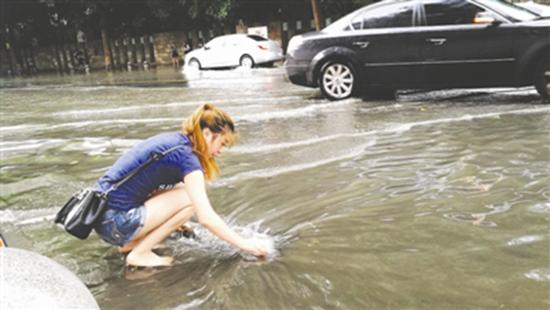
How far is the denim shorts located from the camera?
10.8 feet

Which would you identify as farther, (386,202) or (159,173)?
(386,202)

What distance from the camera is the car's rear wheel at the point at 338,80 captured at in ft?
31.1

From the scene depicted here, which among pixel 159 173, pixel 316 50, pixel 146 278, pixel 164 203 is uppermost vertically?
pixel 316 50

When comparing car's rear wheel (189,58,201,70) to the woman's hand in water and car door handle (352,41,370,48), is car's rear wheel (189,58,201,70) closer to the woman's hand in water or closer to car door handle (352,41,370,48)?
car door handle (352,41,370,48)

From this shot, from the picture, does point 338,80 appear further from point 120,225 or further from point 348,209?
point 120,225

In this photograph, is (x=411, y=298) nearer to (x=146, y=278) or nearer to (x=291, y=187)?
(x=146, y=278)

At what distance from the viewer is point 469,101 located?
892 cm

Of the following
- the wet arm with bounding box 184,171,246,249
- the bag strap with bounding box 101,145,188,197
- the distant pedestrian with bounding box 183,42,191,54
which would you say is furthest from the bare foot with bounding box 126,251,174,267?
the distant pedestrian with bounding box 183,42,191,54

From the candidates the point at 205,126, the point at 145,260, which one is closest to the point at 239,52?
the point at 145,260

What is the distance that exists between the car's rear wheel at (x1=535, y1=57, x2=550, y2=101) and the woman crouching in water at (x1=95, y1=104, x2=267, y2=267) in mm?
6296

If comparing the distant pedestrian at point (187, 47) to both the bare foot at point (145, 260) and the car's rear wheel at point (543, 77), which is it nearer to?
the car's rear wheel at point (543, 77)

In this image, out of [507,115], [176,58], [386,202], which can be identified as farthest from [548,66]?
[176,58]

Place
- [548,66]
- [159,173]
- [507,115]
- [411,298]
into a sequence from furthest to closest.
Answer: [548,66] < [507,115] < [159,173] < [411,298]

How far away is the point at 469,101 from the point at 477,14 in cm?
140
